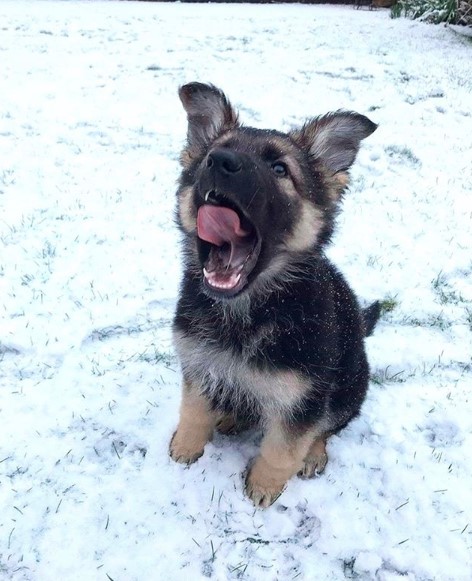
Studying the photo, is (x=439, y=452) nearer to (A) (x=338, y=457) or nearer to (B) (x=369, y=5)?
(A) (x=338, y=457)

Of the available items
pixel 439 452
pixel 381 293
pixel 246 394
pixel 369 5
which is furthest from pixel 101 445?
pixel 369 5

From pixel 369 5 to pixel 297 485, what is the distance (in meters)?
22.5

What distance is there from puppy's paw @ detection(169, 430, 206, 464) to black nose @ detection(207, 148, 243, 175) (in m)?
1.70

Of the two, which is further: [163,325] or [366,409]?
[163,325]

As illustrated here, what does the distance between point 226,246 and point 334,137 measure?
3.09 ft

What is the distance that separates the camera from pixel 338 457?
3.28 m

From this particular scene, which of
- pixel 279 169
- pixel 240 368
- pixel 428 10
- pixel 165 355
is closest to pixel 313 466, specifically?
pixel 240 368

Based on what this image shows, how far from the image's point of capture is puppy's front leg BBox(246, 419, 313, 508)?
271 centimetres

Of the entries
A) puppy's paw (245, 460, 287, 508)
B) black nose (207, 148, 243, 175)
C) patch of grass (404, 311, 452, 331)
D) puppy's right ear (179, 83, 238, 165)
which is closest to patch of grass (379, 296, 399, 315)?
patch of grass (404, 311, 452, 331)

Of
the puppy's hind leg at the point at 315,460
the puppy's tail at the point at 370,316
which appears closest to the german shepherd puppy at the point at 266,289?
the puppy's hind leg at the point at 315,460

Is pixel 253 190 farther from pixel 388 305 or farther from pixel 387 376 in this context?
pixel 388 305

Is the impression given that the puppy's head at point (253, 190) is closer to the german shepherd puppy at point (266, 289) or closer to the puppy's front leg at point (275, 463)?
the german shepherd puppy at point (266, 289)

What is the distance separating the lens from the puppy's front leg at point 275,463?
2705mm

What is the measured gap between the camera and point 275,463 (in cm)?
279
